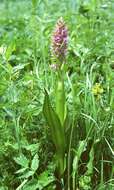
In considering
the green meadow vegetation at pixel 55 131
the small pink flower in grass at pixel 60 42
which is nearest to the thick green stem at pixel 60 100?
the green meadow vegetation at pixel 55 131

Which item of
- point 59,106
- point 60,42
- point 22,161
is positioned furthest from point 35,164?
point 60,42

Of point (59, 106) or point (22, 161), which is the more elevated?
point (59, 106)

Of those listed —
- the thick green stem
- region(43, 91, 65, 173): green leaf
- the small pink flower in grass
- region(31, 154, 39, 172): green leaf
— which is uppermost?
the small pink flower in grass

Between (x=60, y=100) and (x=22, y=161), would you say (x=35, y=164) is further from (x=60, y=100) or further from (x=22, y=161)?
(x=60, y=100)

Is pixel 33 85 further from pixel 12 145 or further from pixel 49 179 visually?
pixel 49 179

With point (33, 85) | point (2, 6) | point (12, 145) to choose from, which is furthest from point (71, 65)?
point (2, 6)

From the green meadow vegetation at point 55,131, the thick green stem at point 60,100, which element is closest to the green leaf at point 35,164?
the green meadow vegetation at point 55,131

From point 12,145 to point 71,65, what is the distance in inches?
34.6

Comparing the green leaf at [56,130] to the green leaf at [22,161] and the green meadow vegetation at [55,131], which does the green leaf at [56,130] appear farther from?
the green leaf at [22,161]

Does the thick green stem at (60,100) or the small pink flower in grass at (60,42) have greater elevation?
the small pink flower in grass at (60,42)

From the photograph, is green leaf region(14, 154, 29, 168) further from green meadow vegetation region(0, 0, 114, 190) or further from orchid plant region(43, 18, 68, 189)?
orchid plant region(43, 18, 68, 189)

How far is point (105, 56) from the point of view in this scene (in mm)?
2727

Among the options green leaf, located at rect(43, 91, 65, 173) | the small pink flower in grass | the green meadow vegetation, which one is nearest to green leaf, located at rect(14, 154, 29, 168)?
the green meadow vegetation

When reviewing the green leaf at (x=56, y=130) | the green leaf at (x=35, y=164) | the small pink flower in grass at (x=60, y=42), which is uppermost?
the small pink flower in grass at (x=60, y=42)
